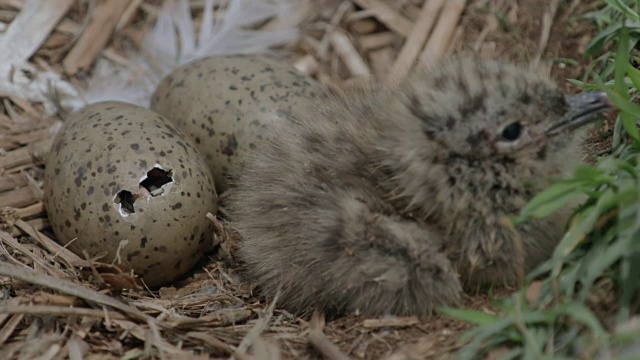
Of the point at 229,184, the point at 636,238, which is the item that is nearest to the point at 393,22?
the point at 229,184

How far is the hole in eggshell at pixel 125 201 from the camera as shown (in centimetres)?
283

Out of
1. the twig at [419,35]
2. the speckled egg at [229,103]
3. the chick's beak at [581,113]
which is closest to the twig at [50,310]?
the speckled egg at [229,103]

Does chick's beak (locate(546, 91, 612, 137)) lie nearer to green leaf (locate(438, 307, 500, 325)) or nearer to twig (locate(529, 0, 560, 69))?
green leaf (locate(438, 307, 500, 325))

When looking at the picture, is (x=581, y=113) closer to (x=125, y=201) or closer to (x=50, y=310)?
(x=125, y=201)

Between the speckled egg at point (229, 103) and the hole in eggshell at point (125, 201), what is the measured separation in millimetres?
499

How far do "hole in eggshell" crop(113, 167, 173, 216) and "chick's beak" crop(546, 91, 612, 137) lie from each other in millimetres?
1455

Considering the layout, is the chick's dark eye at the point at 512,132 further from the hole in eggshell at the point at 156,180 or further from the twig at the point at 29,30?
the twig at the point at 29,30

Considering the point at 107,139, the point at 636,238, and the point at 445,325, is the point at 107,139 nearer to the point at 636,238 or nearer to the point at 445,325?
the point at 445,325

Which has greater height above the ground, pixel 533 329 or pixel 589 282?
pixel 589 282

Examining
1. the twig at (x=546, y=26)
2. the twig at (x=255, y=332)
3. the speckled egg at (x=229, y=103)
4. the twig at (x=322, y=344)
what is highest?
the twig at (x=546, y=26)

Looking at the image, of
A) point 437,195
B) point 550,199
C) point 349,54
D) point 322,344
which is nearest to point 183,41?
point 349,54

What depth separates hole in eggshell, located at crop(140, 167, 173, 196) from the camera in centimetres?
287

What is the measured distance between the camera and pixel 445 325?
2.42 meters

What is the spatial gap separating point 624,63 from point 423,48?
1.78 meters
